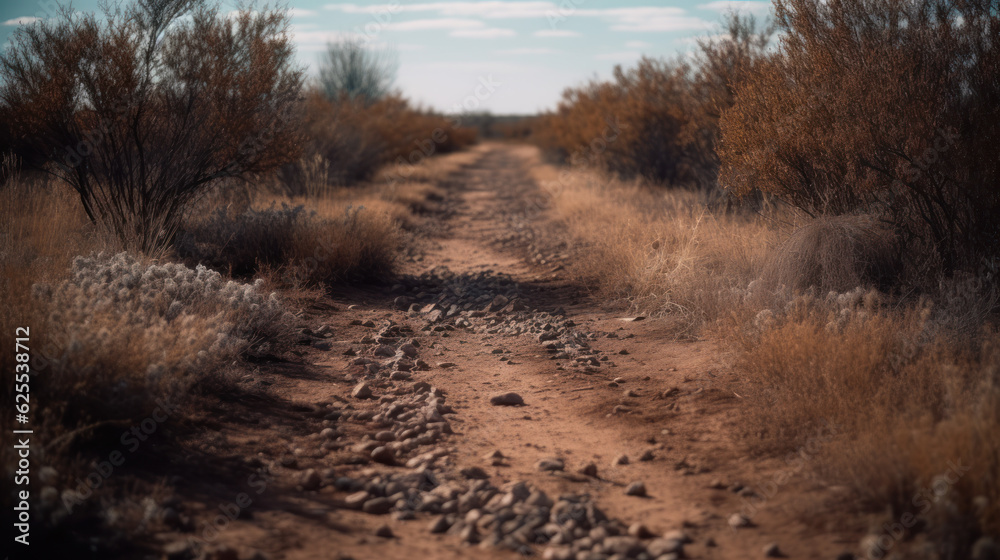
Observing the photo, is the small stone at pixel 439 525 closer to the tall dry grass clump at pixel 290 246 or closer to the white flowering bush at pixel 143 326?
the white flowering bush at pixel 143 326

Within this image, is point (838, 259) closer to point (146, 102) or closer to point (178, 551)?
point (178, 551)

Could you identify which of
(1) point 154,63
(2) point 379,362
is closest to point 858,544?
(2) point 379,362

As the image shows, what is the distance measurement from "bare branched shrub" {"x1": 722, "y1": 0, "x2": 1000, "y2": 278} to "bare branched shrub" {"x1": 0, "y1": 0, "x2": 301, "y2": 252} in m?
6.17

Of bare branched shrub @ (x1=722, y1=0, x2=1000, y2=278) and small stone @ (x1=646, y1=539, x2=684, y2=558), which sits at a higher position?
bare branched shrub @ (x1=722, y1=0, x2=1000, y2=278)

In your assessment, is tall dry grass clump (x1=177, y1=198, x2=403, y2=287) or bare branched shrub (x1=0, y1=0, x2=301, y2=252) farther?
tall dry grass clump (x1=177, y1=198, x2=403, y2=287)

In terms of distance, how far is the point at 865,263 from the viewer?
5.59 meters

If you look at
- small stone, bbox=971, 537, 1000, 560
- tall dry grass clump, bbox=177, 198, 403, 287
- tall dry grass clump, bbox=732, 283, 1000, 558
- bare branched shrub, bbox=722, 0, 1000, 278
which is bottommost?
small stone, bbox=971, 537, 1000, 560

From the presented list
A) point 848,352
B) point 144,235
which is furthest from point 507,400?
point 144,235

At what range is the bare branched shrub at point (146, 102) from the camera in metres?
6.65

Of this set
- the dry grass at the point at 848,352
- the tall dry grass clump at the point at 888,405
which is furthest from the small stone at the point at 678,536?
the dry grass at the point at 848,352

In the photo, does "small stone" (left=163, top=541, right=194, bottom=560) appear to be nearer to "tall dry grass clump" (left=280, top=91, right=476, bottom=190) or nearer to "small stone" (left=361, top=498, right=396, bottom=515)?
"small stone" (left=361, top=498, right=396, bottom=515)

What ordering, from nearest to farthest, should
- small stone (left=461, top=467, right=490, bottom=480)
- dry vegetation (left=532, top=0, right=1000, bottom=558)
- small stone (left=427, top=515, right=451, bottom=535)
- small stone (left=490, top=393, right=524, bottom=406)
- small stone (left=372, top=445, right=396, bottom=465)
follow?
dry vegetation (left=532, top=0, right=1000, bottom=558) → small stone (left=427, top=515, right=451, bottom=535) → small stone (left=461, top=467, right=490, bottom=480) → small stone (left=372, top=445, right=396, bottom=465) → small stone (left=490, top=393, right=524, bottom=406)

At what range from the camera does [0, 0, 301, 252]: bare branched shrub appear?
21.8 ft

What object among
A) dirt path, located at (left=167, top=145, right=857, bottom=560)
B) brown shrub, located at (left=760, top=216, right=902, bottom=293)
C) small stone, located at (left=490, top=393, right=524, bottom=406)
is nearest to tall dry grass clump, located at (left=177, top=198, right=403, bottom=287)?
dirt path, located at (left=167, top=145, right=857, bottom=560)
